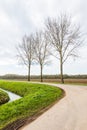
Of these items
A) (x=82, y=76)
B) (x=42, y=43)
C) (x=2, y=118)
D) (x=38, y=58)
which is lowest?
(x=2, y=118)

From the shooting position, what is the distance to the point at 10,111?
55.5ft

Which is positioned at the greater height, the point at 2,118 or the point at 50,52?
the point at 50,52

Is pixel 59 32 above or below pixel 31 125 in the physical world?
above

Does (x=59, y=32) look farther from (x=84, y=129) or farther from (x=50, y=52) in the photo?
(x=84, y=129)

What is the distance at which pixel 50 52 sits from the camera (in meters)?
49.2

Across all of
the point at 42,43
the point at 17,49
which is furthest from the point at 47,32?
the point at 17,49

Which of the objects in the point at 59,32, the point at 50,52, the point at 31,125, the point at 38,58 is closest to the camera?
the point at 31,125

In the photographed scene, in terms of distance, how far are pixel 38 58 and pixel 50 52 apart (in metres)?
9.58

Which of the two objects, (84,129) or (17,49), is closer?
(84,129)

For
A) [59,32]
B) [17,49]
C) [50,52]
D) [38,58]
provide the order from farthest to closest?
[17,49]
[38,58]
[50,52]
[59,32]

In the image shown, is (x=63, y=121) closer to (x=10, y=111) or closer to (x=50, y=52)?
(x=10, y=111)

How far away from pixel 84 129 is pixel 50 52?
1559 inches

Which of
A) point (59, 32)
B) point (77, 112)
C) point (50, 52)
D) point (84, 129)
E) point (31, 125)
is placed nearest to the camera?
point (84, 129)

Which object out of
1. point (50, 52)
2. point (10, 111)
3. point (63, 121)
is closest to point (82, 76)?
point (50, 52)
